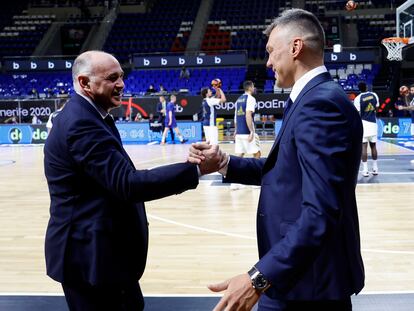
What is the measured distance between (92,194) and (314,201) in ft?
3.55

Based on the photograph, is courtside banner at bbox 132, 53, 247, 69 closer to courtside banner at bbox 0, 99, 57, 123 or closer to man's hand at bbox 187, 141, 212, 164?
courtside banner at bbox 0, 99, 57, 123

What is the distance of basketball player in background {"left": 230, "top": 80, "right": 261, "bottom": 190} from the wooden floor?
0.73 meters

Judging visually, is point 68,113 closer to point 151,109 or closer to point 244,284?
point 244,284

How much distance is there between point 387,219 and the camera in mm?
6871

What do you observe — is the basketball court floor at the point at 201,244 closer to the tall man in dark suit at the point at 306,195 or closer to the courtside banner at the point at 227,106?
the tall man in dark suit at the point at 306,195

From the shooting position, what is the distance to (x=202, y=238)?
609 cm

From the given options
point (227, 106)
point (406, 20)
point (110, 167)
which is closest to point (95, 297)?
point (110, 167)

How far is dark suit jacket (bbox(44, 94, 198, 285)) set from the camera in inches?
89.8

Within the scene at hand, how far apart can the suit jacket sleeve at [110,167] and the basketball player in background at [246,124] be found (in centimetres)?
724

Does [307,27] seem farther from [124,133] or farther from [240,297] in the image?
[124,133]

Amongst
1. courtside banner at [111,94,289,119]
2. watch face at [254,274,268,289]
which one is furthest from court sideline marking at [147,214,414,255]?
courtside banner at [111,94,289,119]

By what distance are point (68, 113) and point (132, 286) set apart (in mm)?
833

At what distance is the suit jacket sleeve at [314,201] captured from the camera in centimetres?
165

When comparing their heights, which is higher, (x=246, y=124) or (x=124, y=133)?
(x=246, y=124)
